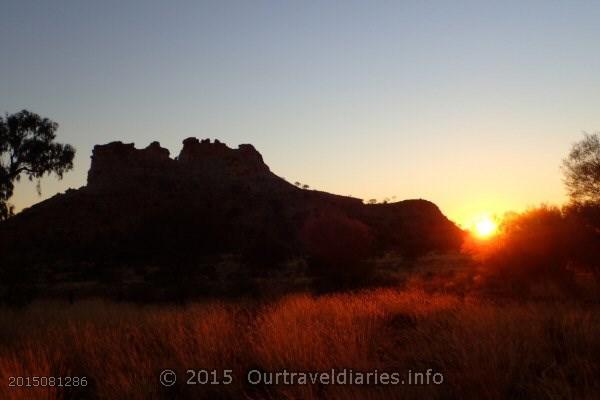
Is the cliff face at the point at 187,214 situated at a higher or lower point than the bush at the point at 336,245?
higher

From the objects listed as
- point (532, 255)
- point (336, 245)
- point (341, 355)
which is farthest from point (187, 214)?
point (341, 355)

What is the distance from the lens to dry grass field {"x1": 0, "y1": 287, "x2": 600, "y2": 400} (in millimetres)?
6535

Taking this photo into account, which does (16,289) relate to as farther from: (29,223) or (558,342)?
(29,223)

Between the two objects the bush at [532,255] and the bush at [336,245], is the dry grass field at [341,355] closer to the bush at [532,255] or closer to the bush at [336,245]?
the bush at [532,255]

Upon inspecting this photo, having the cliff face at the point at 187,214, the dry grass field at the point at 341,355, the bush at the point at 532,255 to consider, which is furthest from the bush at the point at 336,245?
the dry grass field at the point at 341,355

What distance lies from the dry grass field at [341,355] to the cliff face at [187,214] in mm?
27602

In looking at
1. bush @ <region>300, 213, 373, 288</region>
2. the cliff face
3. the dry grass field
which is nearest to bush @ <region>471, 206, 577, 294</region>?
bush @ <region>300, 213, 373, 288</region>

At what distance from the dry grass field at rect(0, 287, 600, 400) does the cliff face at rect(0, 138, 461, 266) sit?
90.6 ft

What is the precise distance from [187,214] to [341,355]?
33297 mm

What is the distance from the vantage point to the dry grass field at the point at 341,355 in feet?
21.4

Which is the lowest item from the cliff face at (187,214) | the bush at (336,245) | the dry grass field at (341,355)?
the dry grass field at (341,355)

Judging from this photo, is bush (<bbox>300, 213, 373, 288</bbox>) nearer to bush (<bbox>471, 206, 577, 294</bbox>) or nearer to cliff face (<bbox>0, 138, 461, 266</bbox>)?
cliff face (<bbox>0, 138, 461, 266</bbox>)

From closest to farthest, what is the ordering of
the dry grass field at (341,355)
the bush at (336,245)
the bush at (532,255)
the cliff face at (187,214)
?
the dry grass field at (341,355)
the bush at (532,255)
the bush at (336,245)
the cliff face at (187,214)

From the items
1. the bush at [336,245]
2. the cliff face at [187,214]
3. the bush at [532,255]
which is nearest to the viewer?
the bush at [532,255]
